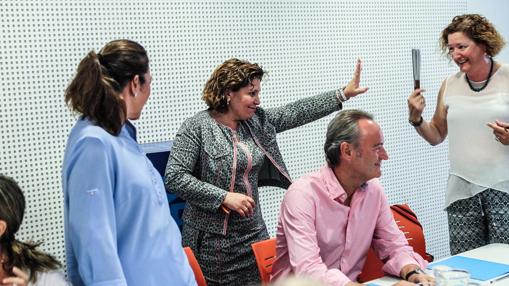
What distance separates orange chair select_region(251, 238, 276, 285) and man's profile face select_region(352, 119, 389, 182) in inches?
19.1

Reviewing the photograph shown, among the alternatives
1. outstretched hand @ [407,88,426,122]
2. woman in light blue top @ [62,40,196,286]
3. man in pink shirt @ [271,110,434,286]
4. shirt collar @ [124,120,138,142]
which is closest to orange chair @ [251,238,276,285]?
man in pink shirt @ [271,110,434,286]

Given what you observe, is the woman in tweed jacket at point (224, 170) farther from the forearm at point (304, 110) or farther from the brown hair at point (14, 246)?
the brown hair at point (14, 246)

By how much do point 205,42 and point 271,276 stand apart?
1.70 meters

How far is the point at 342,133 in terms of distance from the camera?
8.63ft

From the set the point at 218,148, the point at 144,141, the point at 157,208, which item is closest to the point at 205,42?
the point at 144,141

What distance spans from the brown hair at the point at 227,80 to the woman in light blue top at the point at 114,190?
90 cm

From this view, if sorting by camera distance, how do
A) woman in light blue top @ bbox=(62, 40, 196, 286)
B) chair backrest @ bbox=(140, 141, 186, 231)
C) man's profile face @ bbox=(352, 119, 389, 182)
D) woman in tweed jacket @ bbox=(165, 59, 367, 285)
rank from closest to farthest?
woman in light blue top @ bbox=(62, 40, 196, 286) → man's profile face @ bbox=(352, 119, 389, 182) → woman in tweed jacket @ bbox=(165, 59, 367, 285) → chair backrest @ bbox=(140, 141, 186, 231)

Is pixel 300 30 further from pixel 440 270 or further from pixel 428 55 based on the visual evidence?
pixel 440 270

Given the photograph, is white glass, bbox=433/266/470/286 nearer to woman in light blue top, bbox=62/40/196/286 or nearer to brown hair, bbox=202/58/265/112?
woman in light blue top, bbox=62/40/196/286

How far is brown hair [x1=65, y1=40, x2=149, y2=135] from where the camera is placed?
1918 millimetres

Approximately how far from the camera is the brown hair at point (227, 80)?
9.68ft

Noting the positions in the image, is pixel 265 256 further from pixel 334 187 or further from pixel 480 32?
pixel 480 32

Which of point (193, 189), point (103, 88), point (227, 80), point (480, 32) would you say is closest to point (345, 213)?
point (193, 189)

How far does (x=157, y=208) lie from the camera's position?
6.56 ft
